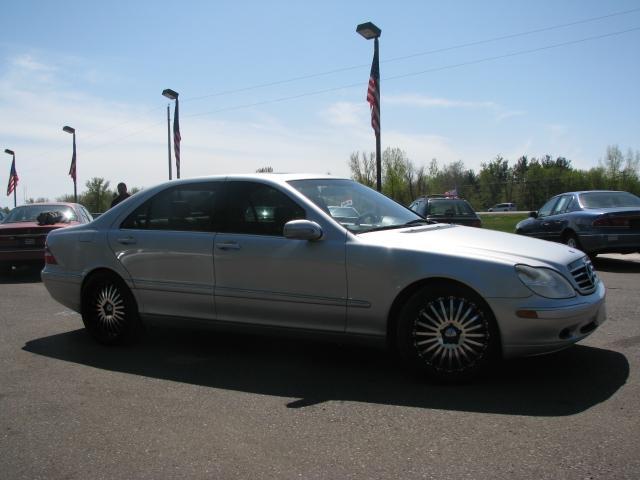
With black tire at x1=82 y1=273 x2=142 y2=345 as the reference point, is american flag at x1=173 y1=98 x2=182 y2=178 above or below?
→ above

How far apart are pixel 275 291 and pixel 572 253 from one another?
2.24 metres

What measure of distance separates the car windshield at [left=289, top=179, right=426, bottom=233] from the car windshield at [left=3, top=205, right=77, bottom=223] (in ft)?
28.5

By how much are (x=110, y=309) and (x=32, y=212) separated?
8.34 metres

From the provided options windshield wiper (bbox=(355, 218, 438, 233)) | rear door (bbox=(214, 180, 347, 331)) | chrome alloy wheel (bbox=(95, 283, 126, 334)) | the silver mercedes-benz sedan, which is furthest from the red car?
windshield wiper (bbox=(355, 218, 438, 233))

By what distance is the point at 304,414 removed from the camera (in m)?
3.98

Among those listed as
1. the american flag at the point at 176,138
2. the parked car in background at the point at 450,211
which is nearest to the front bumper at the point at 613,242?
the parked car in background at the point at 450,211

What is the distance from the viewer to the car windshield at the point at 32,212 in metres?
12.8

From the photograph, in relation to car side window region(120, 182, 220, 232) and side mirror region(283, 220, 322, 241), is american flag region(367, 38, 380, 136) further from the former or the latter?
side mirror region(283, 220, 322, 241)

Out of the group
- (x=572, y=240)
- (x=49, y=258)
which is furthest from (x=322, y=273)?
(x=572, y=240)

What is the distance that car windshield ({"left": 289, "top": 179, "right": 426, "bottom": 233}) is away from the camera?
511 centimetres

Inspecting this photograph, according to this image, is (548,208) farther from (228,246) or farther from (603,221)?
(228,246)

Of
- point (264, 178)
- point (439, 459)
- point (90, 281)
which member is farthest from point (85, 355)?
point (439, 459)

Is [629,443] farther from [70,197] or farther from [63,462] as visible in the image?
[70,197]

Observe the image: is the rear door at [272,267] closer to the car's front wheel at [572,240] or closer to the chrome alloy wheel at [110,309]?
the chrome alloy wheel at [110,309]
